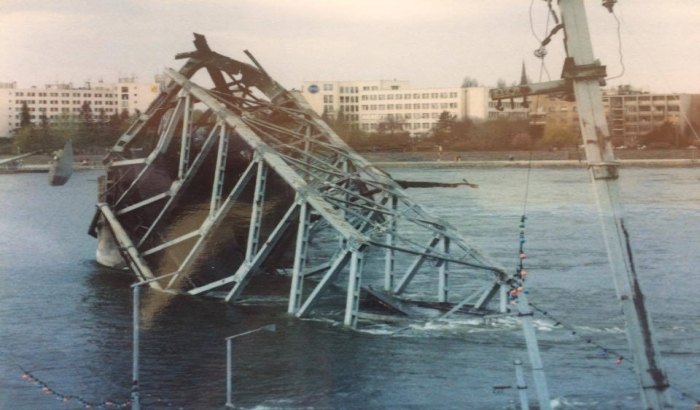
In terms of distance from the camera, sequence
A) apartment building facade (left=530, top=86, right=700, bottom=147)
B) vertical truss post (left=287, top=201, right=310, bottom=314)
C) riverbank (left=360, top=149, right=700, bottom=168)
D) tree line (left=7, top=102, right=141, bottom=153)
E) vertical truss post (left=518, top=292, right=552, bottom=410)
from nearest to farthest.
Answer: vertical truss post (left=518, top=292, right=552, bottom=410) → vertical truss post (left=287, top=201, right=310, bottom=314) → apartment building facade (left=530, top=86, right=700, bottom=147) → riverbank (left=360, top=149, right=700, bottom=168) → tree line (left=7, top=102, right=141, bottom=153)

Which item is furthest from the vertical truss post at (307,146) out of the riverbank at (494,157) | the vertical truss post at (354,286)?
the riverbank at (494,157)

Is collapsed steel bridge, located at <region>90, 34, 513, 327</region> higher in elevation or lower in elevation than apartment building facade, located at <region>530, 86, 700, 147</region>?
lower

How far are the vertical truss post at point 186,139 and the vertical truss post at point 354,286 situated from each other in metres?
12.7

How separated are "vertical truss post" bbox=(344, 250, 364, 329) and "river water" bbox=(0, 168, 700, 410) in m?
0.46

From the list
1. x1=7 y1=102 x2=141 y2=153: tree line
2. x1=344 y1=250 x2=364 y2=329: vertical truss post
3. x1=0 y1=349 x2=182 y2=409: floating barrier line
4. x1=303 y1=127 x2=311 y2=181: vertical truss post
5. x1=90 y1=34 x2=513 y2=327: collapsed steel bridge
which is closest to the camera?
x1=0 y1=349 x2=182 y2=409: floating barrier line

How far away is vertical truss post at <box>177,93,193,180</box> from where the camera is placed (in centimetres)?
3816

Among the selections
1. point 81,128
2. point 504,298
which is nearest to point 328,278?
point 504,298

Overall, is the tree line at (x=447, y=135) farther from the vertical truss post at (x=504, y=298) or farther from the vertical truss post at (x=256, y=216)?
the vertical truss post at (x=256, y=216)

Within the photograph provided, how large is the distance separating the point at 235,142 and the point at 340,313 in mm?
12012

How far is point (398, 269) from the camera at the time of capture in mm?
46469

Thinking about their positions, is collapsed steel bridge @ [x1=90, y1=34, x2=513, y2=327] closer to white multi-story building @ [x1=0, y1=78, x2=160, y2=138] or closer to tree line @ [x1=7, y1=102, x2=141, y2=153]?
tree line @ [x1=7, y1=102, x2=141, y2=153]

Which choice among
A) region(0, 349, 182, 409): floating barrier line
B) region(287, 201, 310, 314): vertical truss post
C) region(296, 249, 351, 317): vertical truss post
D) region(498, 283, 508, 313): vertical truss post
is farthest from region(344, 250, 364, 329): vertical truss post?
region(0, 349, 182, 409): floating barrier line

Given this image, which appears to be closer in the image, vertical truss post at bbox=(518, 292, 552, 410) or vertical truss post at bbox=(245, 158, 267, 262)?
vertical truss post at bbox=(518, 292, 552, 410)

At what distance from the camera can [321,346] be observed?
2745cm
